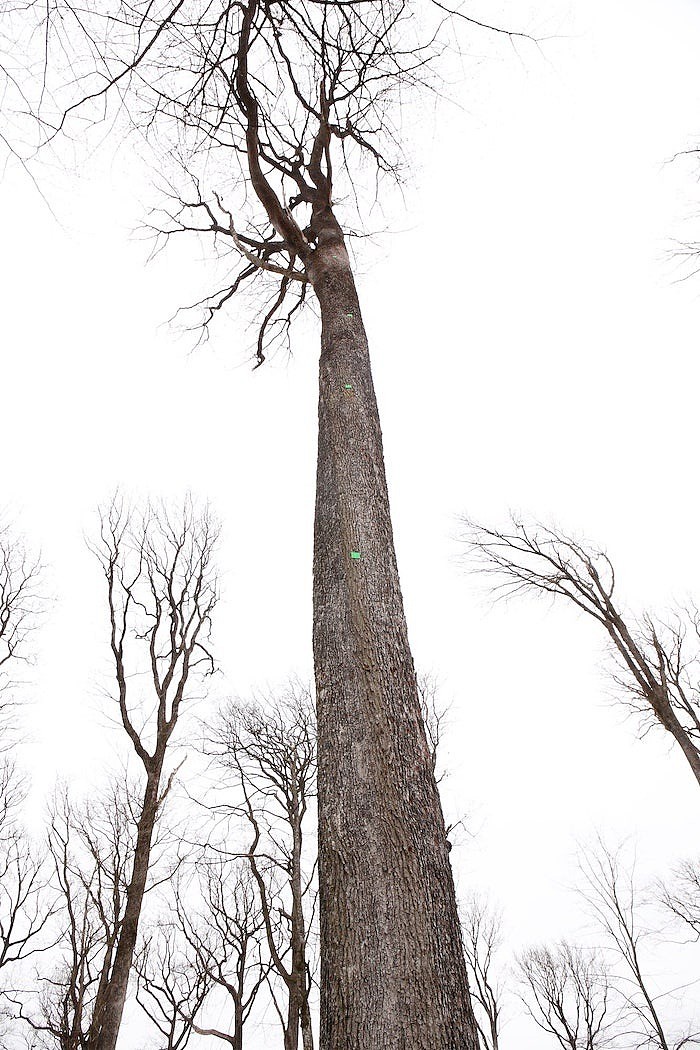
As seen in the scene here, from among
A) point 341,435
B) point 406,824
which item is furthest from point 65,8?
point 406,824

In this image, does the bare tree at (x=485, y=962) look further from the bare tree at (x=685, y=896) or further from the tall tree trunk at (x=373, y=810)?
the tall tree trunk at (x=373, y=810)

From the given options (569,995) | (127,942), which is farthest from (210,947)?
(569,995)

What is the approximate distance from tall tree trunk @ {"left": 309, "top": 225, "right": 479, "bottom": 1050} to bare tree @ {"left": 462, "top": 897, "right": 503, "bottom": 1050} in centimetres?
1699

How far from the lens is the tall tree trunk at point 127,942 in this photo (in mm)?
6152

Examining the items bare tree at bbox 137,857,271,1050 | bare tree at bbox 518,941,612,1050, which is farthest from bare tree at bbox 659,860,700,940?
bare tree at bbox 137,857,271,1050

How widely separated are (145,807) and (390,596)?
6623 millimetres

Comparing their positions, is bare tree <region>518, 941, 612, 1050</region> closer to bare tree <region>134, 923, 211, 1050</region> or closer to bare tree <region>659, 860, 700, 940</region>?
bare tree <region>659, 860, 700, 940</region>

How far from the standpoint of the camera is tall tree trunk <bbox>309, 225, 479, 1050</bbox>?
1.59 metres

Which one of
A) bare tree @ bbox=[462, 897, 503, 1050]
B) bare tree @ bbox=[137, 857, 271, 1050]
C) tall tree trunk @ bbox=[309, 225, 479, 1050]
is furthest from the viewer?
bare tree @ bbox=[462, 897, 503, 1050]

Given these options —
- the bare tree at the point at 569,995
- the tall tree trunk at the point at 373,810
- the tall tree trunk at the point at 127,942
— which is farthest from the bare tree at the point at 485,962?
the tall tree trunk at the point at 373,810

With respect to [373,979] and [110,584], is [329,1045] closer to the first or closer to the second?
[373,979]

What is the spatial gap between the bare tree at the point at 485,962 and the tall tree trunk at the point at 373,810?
17.0 metres

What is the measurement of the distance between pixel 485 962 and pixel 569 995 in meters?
3.74

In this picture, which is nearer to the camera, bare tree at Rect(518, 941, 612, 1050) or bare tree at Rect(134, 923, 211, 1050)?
bare tree at Rect(134, 923, 211, 1050)
